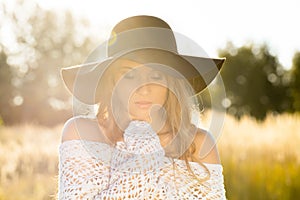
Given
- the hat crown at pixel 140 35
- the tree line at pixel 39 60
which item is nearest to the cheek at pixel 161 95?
the hat crown at pixel 140 35

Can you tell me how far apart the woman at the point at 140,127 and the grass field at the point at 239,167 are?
3.37m

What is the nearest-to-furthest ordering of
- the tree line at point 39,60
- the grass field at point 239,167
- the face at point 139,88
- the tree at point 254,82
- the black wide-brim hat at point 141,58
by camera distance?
the face at point 139,88 → the black wide-brim hat at point 141,58 → the grass field at point 239,167 → the tree line at point 39,60 → the tree at point 254,82

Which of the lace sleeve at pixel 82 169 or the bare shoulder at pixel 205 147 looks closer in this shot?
the lace sleeve at pixel 82 169

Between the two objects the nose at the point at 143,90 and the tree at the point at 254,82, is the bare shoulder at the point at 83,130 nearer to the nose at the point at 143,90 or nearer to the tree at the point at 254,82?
the nose at the point at 143,90

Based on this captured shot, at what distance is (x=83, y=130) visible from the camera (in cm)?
311

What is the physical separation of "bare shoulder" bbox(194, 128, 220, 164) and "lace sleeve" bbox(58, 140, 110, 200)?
526 mm

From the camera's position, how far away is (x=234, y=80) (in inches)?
1795

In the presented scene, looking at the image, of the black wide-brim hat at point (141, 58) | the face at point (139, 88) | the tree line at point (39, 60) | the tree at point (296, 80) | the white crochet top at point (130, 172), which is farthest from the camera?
the tree at point (296, 80)

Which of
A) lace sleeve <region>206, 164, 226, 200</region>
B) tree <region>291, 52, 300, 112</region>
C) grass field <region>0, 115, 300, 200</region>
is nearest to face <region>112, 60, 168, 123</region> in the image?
lace sleeve <region>206, 164, 226, 200</region>

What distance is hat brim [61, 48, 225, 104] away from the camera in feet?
10.1

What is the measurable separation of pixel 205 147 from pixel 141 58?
64 centimetres

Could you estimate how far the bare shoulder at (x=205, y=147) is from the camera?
10.4 ft

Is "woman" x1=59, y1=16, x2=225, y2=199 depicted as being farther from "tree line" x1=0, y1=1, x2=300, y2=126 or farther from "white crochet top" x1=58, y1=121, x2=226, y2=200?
"tree line" x1=0, y1=1, x2=300, y2=126

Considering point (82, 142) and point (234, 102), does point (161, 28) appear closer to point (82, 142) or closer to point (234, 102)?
point (82, 142)
